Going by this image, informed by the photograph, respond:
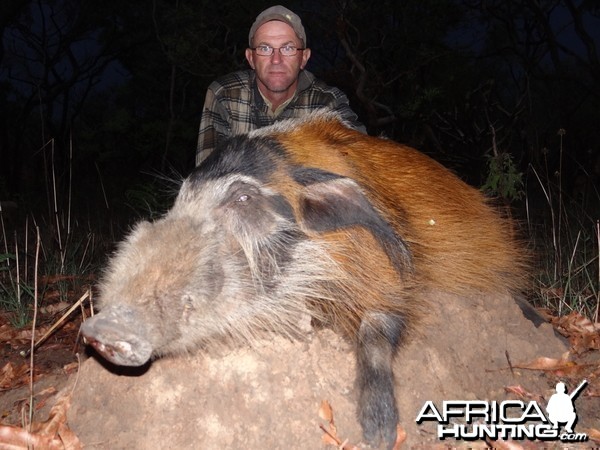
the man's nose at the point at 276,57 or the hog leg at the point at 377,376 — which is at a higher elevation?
the man's nose at the point at 276,57

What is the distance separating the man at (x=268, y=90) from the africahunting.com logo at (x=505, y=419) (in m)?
2.31

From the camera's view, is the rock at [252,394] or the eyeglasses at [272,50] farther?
the eyeglasses at [272,50]

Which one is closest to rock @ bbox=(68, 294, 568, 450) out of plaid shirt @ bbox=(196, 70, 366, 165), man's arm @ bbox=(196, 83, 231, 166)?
man's arm @ bbox=(196, 83, 231, 166)

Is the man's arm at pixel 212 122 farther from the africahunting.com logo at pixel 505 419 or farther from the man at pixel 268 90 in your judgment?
the africahunting.com logo at pixel 505 419

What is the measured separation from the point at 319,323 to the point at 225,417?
61 cm

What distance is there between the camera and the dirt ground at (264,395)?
2268mm

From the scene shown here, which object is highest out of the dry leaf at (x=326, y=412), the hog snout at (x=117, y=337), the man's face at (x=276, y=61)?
the man's face at (x=276, y=61)

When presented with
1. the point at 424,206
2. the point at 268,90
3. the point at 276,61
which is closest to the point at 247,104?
the point at 268,90

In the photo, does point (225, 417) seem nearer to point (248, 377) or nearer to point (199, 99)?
point (248, 377)

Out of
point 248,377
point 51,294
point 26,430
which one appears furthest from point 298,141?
point 51,294

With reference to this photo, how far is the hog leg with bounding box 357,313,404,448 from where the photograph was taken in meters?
2.29

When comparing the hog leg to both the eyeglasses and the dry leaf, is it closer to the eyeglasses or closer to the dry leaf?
the dry leaf

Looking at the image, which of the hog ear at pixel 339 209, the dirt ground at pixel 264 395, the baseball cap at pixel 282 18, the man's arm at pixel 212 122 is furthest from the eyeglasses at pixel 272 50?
the dirt ground at pixel 264 395

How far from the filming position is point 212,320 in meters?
2.20
